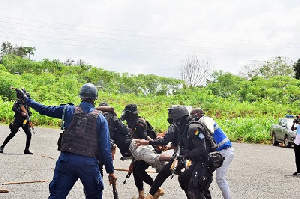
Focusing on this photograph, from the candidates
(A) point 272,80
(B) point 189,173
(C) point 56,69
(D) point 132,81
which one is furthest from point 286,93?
(B) point 189,173

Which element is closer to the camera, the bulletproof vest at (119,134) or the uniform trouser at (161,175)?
the uniform trouser at (161,175)

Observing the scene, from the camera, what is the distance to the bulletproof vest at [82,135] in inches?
220

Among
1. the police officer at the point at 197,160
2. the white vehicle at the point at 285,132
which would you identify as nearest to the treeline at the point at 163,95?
the white vehicle at the point at 285,132

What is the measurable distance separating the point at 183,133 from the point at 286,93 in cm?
4412

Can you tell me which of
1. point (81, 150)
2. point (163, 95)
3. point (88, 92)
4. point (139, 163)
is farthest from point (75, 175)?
point (163, 95)

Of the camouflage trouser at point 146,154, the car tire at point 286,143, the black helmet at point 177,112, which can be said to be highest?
the black helmet at point 177,112

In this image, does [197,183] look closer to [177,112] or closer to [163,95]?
[177,112]

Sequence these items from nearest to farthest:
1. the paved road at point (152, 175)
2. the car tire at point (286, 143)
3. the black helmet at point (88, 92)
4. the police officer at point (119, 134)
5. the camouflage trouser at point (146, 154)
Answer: the black helmet at point (88, 92) → the camouflage trouser at point (146, 154) → the police officer at point (119, 134) → the paved road at point (152, 175) → the car tire at point (286, 143)

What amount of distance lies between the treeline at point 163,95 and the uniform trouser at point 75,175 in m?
24.2

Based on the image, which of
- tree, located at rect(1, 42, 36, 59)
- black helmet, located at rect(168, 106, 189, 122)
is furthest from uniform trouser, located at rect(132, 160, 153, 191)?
tree, located at rect(1, 42, 36, 59)

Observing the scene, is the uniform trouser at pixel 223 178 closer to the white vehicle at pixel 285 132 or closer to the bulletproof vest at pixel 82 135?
the bulletproof vest at pixel 82 135

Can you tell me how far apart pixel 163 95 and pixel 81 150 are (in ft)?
161

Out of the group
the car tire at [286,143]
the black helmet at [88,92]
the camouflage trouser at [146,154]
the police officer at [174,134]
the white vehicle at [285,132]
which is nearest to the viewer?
the black helmet at [88,92]

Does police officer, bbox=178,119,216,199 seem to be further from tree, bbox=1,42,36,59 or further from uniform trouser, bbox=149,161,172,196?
tree, bbox=1,42,36,59
